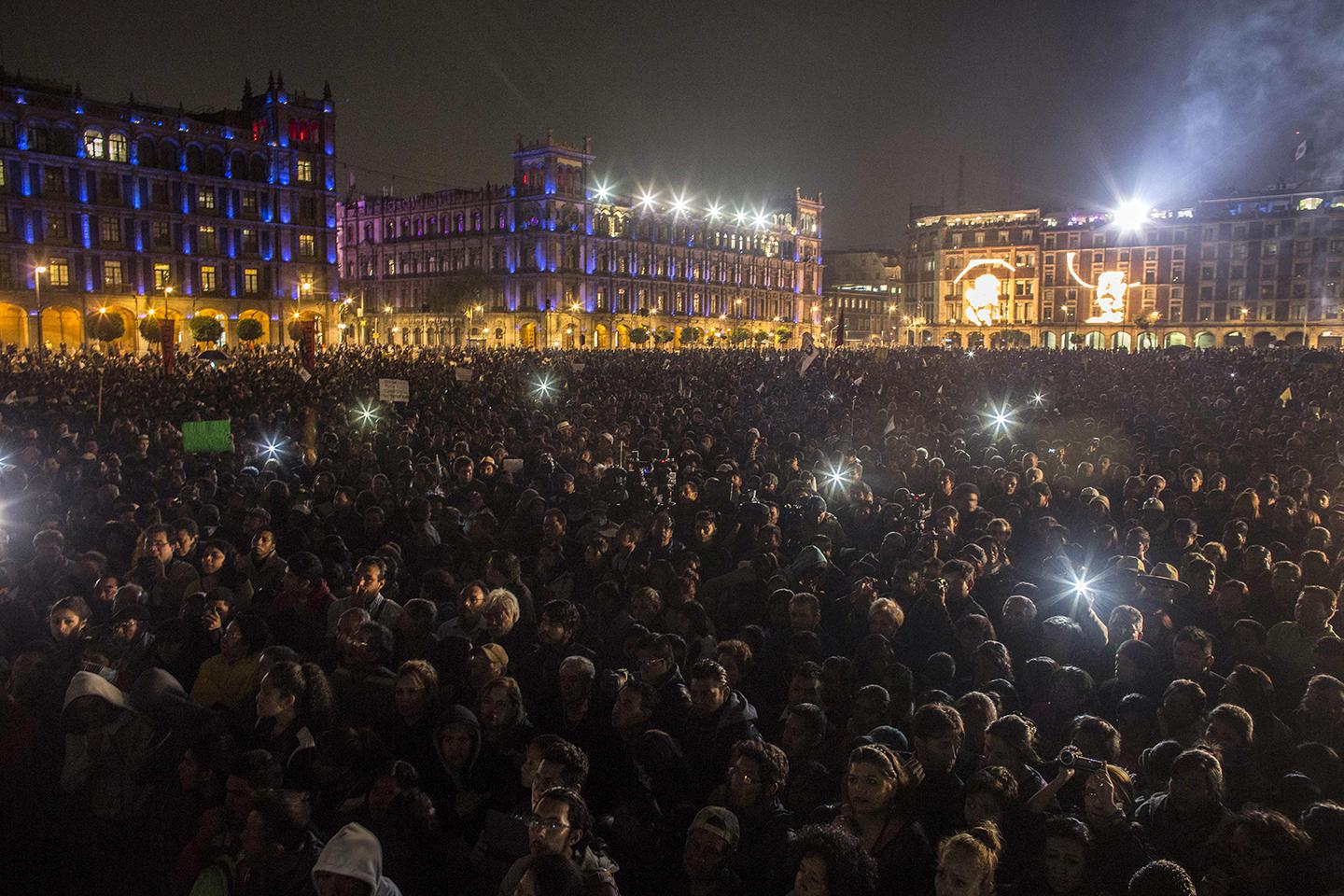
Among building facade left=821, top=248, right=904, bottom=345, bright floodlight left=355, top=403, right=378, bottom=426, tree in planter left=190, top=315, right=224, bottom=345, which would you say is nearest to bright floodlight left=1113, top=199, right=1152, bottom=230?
building facade left=821, top=248, right=904, bottom=345

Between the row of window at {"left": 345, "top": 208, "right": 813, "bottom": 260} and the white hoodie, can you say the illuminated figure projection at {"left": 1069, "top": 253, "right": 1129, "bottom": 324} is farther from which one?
the white hoodie

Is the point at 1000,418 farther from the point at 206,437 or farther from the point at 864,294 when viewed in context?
the point at 864,294

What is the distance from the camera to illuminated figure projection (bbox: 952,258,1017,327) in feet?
338

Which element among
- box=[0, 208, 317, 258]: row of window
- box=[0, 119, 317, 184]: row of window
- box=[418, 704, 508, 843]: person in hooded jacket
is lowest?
box=[418, 704, 508, 843]: person in hooded jacket

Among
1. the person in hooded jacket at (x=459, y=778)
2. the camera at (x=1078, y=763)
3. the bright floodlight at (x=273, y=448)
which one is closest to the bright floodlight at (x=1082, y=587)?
the camera at (x=1078, y=763)

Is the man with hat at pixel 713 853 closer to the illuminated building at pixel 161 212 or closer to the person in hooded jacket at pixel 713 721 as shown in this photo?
the person in hooded jacket at pixel 713 721

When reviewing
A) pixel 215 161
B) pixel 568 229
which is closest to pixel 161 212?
pixel 215 161

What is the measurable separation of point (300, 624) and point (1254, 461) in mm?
11345

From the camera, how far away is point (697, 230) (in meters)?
90.8

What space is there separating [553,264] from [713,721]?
7383 centimetres

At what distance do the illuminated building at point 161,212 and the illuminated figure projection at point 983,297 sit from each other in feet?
209

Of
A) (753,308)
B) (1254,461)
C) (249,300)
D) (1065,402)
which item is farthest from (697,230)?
(1254,461)

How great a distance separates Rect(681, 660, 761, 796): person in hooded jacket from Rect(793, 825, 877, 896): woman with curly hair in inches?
50.4

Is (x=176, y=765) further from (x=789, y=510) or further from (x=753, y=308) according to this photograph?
(x=753, y=308)
